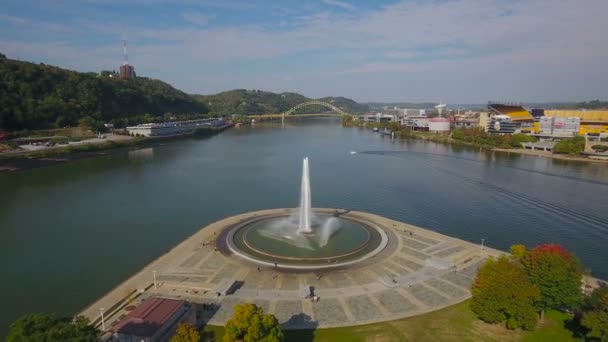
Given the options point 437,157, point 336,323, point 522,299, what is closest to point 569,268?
point 522,299

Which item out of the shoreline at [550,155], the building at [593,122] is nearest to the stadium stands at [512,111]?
the building at [593,122]

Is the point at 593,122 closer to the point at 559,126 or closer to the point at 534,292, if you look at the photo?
the point at 559,126

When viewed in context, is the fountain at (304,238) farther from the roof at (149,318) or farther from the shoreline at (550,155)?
the shoreline at (550,155)

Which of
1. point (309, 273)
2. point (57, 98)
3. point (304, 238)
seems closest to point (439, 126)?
point (304, 238)

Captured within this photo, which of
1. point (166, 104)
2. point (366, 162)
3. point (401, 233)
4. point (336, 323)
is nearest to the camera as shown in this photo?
point (336, 323)

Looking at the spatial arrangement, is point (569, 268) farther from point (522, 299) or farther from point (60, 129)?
point (60, 129)
